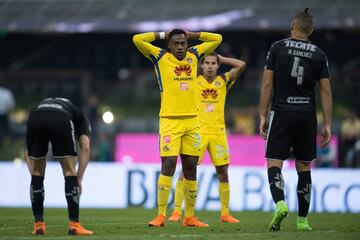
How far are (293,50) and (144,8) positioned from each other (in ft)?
57.5

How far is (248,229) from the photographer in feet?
39.4

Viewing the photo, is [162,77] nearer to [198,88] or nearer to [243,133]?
[198,88]

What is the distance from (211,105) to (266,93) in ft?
11.5

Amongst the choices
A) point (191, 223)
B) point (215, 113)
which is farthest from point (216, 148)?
point (191, 223)

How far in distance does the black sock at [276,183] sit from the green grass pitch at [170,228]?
43 centimetres

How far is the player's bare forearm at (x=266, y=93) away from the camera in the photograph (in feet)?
36.8

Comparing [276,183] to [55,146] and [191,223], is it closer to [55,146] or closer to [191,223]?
[191,223]

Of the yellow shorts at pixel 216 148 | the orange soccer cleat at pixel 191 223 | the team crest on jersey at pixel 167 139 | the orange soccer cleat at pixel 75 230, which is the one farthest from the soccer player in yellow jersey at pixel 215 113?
the orange soccer cleat at pixel 75 230

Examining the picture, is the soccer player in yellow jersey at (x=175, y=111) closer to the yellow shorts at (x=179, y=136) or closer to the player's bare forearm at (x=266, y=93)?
the yellow shorts at (x=179, y=136)

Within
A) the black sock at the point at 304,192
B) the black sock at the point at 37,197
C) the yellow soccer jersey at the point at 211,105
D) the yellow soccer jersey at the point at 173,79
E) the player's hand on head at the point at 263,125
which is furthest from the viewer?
the yellow soccer jersey at the point at 211,105

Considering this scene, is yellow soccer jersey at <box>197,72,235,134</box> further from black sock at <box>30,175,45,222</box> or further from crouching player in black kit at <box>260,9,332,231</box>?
black sock at <box>30,175,45,222</box>

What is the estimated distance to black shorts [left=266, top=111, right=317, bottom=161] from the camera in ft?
37.0

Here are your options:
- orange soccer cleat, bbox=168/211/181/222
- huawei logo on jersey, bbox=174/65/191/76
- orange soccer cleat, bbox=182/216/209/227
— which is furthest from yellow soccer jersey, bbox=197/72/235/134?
orange soccer cleat, bbox=182/216/209/227

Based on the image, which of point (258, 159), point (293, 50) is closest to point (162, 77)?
point (293, 50)
